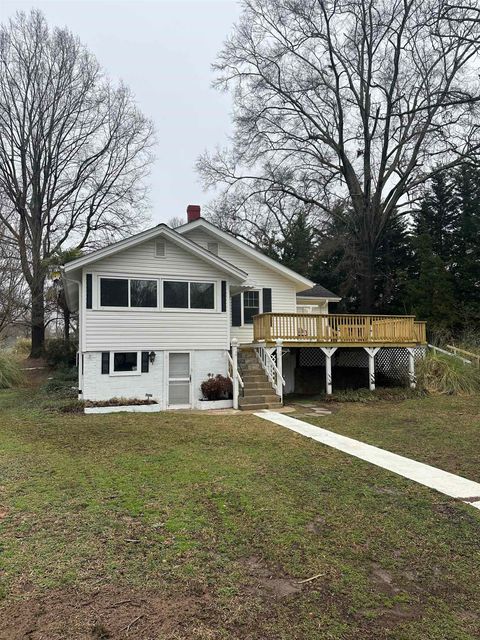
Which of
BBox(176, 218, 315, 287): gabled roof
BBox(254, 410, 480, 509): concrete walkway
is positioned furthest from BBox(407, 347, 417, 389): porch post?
BBox(254, 410, 480, 509): concrete walkway

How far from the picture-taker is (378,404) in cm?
1246

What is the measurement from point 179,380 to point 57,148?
18528mm

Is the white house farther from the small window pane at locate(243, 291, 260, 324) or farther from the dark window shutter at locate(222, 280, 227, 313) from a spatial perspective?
the small window pane at locate(243, 291, 260, 324)

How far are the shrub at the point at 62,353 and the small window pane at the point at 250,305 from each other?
10.5 metres

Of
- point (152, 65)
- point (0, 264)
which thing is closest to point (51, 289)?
point (0, 264)

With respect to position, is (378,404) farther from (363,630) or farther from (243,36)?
(243,36)

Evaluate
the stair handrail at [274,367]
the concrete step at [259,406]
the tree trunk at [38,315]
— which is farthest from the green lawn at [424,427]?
the tree trunk at [38,315]

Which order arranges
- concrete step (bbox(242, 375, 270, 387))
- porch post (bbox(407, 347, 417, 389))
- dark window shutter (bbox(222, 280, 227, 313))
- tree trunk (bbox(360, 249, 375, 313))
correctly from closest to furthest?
concrete step (bbox(242, 375, 270, 387)) < dark window shutter (bbox(222, 280, 227, 313)) < porch post (bbox(407, 347, 417, 389)) < tree trunk (bbox(360, 249, 375, 313))

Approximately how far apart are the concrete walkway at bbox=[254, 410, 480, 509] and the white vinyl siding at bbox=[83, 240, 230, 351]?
14.9 feet

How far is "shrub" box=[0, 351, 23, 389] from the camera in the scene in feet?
57.7

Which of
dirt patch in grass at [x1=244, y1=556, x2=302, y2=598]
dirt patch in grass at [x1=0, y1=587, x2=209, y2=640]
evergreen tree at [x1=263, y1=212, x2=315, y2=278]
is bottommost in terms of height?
dirt patch in grass at [x1=244, y1=556, x2=302, y2=598]

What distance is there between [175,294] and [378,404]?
6.86 m

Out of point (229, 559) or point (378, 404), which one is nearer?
point (229, 559)

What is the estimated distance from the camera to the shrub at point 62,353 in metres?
21.9
